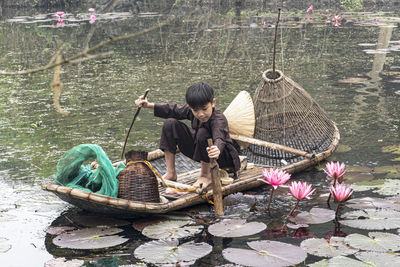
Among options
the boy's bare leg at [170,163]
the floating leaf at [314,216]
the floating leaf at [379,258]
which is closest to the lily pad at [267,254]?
the floating leaf at [379,258]

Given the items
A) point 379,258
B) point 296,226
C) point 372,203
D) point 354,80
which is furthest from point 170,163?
point 354,80

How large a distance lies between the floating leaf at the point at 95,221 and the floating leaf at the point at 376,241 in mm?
1307

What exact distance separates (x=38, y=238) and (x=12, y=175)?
1266 mm

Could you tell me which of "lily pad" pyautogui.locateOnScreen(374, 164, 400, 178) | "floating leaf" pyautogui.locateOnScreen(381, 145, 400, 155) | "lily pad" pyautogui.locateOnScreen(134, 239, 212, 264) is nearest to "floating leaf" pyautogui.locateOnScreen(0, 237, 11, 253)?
"lily pad" pyautogui.locateOnScreen(134, 239, 212, 264)

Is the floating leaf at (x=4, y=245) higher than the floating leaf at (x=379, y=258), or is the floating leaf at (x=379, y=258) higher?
the floating leaf at (x=379, y=258)

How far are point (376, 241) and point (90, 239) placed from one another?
4.86 ft

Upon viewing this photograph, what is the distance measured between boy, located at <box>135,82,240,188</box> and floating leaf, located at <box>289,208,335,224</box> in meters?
0.63

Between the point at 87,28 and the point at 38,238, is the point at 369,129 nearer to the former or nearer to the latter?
the point at 38,238

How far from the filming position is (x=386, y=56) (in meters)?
8.71

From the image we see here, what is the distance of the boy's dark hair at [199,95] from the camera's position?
11.0ft

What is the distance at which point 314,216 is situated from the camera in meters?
3.08

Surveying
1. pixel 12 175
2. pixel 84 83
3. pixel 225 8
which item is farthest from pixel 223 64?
pixel 225 8

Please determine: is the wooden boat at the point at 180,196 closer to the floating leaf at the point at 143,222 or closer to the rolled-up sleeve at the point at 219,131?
the floating leaf at the point at 143,222

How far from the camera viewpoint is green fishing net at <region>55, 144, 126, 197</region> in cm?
311
